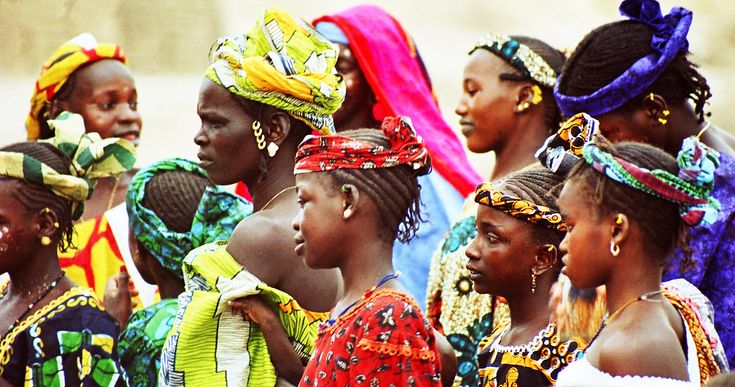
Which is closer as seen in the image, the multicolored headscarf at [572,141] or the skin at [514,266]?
the multicolored headscarf at [572,141]

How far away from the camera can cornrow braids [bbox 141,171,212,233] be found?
6.40m

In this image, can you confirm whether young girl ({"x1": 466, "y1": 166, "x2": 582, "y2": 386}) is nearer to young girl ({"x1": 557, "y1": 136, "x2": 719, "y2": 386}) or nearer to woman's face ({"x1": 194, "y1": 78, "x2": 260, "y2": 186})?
young girl ({"x1": 557, "y1": 136, "x2": 719, "y2": 386})

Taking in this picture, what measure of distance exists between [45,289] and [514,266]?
7.31ft

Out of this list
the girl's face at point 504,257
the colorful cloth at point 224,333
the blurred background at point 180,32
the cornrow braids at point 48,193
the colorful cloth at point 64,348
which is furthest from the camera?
the blurred background at point 180,32

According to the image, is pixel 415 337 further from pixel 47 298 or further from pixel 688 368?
pixel 47 298

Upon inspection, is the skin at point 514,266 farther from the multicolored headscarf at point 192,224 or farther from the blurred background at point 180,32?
the blurred background at point 180,32

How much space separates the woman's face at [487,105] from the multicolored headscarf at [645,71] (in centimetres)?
118

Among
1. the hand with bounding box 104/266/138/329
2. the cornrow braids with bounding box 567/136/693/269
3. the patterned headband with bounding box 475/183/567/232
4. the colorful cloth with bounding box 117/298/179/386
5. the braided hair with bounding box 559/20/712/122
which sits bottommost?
the hand with bounding box 104/266/138/329

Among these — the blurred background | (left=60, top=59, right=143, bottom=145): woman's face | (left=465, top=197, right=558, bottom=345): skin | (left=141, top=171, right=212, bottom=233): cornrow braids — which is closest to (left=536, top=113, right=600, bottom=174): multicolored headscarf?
(left=465, top=197, right=558, bottom=345): skin

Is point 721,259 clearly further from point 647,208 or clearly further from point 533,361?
point 647,208

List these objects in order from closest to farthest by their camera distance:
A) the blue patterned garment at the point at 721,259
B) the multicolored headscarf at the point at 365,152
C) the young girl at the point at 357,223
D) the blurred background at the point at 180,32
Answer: the young girl at the point at 357,223 → the multicolored headscarf at the point at 365,152 → the blue patterned garment at the point at 721,259 → the blurred background at the point at 180,32

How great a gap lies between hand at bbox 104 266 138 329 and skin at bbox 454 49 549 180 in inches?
71.5

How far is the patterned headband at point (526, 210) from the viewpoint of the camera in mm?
4945

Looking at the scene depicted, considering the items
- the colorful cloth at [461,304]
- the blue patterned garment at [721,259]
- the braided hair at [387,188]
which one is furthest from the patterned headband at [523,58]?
the braided hair at [387,188]
